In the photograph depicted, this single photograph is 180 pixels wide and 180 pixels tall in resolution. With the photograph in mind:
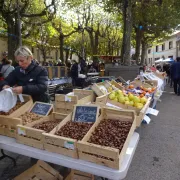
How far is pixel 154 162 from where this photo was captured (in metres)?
3.37

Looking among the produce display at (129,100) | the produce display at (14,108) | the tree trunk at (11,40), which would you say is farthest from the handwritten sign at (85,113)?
the tree trunk at (11,40)

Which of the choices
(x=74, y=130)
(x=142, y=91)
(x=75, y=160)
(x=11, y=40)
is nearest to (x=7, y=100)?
(x=74, y=130)

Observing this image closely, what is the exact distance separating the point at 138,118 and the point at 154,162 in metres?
1.13

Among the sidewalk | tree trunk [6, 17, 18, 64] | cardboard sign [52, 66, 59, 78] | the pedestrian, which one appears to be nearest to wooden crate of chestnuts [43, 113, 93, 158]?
the sidewalk

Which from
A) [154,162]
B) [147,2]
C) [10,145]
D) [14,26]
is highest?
[147,2]

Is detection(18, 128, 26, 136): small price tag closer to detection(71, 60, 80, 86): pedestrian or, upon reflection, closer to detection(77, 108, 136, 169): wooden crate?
detection(77, 108, 136, 169): wooden crate

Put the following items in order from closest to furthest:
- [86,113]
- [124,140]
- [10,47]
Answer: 1. [124,140]
2. [86,113]
3. [10,47]

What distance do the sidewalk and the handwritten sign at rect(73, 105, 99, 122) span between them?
1240 millimetres

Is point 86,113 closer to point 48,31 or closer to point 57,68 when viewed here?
point 57,68

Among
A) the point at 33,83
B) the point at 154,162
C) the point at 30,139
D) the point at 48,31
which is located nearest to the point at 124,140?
the point at 30,139

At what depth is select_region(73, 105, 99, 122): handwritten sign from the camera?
2.28 m

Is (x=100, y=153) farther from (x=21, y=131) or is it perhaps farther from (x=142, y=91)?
(x=142, y=91)

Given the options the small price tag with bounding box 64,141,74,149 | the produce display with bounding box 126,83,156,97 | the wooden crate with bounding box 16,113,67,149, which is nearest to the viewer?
the small price tag with bounding box 64,141,74,149

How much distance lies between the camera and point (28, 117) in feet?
7.80
